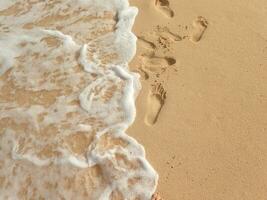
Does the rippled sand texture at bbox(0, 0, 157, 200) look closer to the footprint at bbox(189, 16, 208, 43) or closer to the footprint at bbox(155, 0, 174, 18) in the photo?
the footprint at bbox(155, 0, 174, 18)

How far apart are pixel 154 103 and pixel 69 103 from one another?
29.8 inches

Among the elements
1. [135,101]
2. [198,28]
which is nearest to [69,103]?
[135,101]

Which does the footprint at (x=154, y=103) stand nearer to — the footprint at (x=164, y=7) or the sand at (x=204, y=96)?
the sand at (x=204, y=96)

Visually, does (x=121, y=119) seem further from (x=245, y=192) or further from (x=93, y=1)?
(x=93, y=1)

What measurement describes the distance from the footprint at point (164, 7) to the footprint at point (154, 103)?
98 cm

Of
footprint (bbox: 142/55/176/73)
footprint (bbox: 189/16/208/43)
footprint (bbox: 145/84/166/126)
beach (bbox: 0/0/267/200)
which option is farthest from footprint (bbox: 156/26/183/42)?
footprint (bbox: 145/84/166/126)

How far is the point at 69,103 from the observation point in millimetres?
3660

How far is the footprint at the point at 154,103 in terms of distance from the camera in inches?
A: 136

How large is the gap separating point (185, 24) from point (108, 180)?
1.82 metres

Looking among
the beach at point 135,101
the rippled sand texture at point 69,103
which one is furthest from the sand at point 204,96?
the rippled sand texture at point 69,103

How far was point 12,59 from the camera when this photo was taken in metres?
4.15

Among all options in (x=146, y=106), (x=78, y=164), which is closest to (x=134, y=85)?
(x=146, y=106)

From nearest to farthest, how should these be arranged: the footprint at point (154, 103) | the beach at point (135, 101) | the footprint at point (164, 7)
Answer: the beach at point (135, 101) < the footprint at point (154, 103) < the footprint at point (164, 7)

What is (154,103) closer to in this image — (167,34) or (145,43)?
(145,43)
